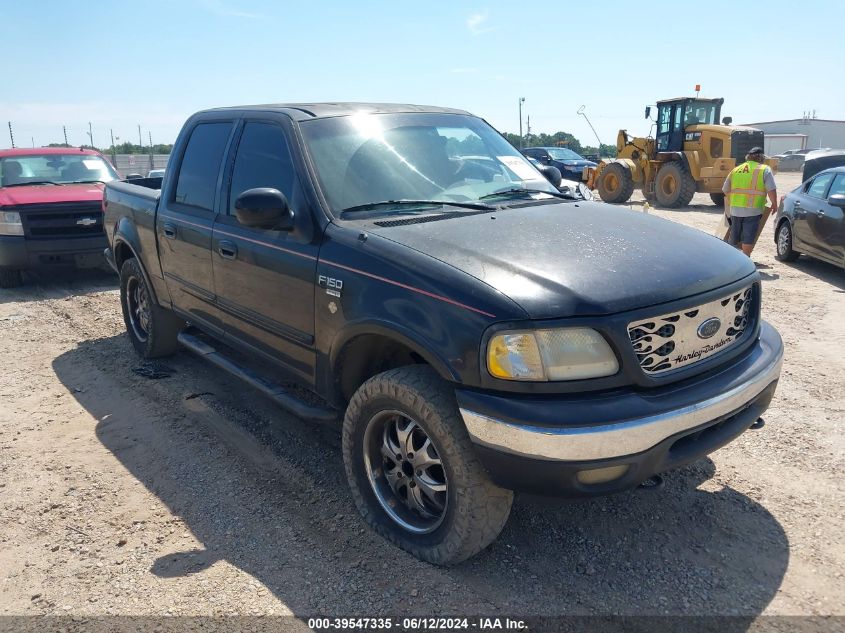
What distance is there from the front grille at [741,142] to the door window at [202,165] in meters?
15.5

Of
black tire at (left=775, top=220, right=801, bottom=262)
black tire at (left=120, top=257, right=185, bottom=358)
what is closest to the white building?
black tire at (left=775, top=220, right=801, bottom=262)

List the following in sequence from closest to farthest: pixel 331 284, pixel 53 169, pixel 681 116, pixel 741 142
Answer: pixel 331 284
pixel 53 169
pixel 741 142
pixel 681 116

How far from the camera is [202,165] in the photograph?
458cm

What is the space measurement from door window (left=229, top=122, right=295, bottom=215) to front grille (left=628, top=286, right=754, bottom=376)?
79.2 inches

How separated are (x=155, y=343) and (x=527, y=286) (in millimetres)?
4075

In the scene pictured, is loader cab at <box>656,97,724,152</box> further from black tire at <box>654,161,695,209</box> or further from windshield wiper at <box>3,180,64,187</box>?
windshield wiper at <box>3,180,64,187</box>

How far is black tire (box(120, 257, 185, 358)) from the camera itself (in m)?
5.58

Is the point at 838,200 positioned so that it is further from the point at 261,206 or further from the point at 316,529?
the point at 316,529

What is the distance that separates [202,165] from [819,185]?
8694 mm

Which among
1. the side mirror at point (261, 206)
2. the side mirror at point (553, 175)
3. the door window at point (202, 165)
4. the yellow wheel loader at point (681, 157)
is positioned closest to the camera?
the side mirror at point (261, 206)

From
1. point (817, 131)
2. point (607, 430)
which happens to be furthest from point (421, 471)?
point (817, 131)

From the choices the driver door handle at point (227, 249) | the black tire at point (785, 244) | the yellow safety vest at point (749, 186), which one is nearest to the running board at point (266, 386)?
the driver door handle at point (227, 249)

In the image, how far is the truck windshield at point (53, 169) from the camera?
9547 millimetres

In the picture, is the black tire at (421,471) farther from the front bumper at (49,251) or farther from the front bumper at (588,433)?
the front bumper at (49,251)
